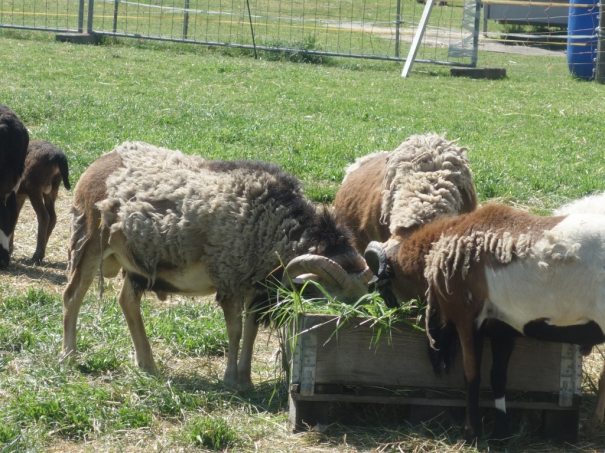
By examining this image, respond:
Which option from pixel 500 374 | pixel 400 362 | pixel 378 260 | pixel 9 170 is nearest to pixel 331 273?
pixel 378 260

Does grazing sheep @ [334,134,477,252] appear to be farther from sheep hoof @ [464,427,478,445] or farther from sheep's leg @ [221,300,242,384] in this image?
sheep hoof @ [464,427,478,445]

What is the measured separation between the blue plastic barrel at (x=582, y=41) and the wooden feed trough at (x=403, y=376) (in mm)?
17592

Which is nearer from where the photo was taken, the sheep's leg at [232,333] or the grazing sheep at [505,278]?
the grazing sheep at [505,278]

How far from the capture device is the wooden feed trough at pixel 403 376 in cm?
448

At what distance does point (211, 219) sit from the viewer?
5.38 metres

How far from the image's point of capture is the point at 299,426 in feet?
14.8

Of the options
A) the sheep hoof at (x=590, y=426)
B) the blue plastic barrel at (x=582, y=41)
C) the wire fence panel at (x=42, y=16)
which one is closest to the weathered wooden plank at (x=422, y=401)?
the sheep hoof at (x=590, y=426)

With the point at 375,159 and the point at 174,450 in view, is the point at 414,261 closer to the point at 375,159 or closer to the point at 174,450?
the point at 174,450

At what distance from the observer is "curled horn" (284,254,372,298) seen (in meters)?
4.84

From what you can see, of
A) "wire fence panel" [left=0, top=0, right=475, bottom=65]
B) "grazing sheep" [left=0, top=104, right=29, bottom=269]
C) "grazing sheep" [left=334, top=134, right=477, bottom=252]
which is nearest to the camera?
"grazing sheep" [left=334, top=134, right=477, bottom=252]

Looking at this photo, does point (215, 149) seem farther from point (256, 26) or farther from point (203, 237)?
point (256, 26)

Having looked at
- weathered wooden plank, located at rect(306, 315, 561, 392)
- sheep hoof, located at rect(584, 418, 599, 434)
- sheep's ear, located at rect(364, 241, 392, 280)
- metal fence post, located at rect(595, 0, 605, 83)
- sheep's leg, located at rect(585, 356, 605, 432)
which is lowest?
sheep hoof, located at rect(584, 418, 599, 434)

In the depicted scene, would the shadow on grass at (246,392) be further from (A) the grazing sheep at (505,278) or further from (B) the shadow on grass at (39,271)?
(B) the shadow on grass at (39,271)

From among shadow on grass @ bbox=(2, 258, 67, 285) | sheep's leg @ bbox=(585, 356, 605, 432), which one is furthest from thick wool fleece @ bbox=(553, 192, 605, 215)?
shadow on grass @ bbox=(2, 258, 67, 285)
